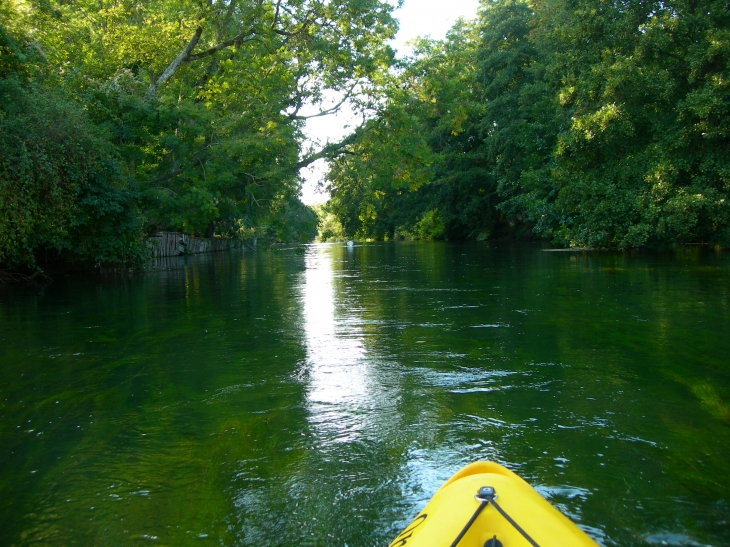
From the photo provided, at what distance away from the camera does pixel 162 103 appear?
20.3 meters

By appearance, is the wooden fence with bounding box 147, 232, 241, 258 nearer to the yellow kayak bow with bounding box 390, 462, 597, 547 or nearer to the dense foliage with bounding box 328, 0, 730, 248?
the dense foliage with bounding box 328, 0, 730, 248

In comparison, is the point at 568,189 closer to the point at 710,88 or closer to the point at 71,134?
the point at 710,88

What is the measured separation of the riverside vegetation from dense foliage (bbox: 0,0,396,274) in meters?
0.07

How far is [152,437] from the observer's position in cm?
447

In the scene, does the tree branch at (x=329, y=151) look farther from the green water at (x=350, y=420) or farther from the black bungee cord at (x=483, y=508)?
the black bungee cord at (x=483, y=508)

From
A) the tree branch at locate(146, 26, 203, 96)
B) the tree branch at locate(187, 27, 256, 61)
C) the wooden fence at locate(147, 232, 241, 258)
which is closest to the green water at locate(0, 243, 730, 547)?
the tree branch at locate(146, 26, 203, 96)

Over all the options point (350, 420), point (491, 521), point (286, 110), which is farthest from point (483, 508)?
point (286, 110)

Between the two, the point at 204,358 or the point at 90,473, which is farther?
the point at 204,358

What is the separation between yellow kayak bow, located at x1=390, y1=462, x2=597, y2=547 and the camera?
2014mm

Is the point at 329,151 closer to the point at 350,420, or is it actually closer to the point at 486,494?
the point at 350,420

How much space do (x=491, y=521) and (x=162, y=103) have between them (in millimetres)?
20385

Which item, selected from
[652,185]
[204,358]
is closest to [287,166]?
[652,185]

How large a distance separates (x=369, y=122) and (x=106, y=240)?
1193cm

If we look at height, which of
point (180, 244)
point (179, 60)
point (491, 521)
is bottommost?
point (491, 521)
